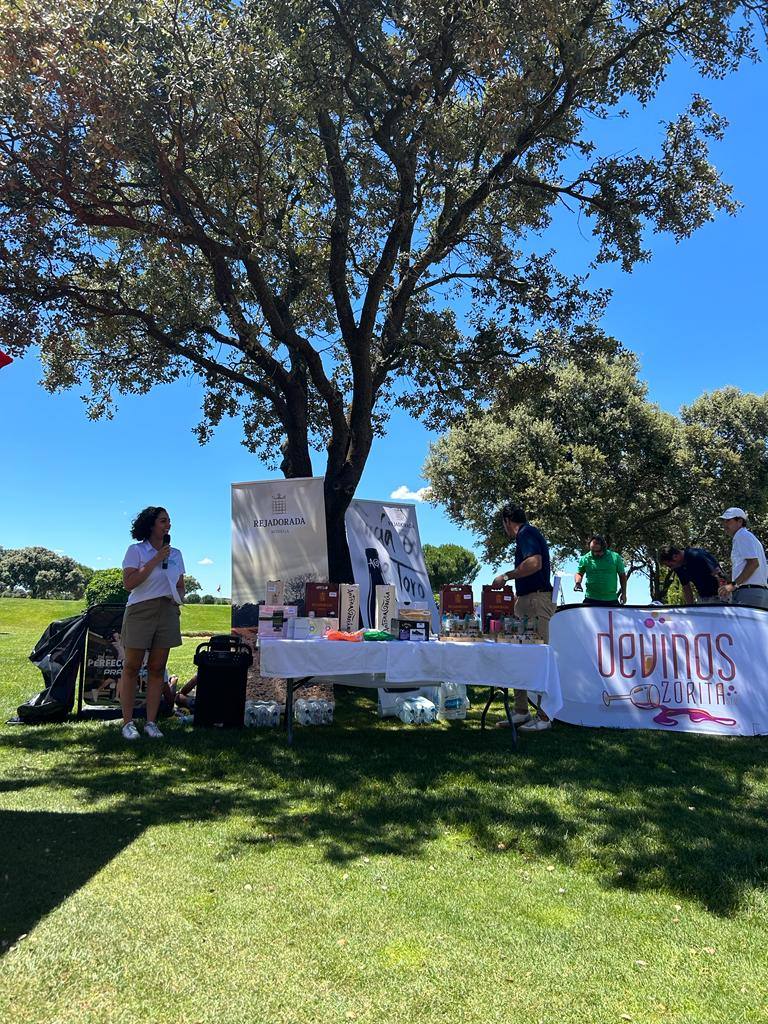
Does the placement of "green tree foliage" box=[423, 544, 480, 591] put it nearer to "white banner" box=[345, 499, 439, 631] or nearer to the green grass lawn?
"white banner" box=[345, 499, 439, 631]

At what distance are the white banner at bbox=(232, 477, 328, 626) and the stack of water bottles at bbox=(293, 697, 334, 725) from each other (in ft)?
4.54

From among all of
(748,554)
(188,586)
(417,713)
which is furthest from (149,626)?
(188,586)

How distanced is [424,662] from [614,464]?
1682 centimetres

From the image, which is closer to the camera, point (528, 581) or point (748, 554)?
point (528, 581)

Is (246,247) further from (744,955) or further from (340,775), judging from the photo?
(744,955)

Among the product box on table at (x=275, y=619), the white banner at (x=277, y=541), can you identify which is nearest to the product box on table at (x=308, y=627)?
the product box on table at (x=275, y=619)

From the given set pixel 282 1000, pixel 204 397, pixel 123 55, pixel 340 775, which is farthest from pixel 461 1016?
pixel 204 397

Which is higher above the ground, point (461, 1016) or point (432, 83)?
point (432, 83)

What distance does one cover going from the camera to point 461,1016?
7.09ft

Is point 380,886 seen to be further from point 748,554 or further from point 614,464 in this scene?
point 614,464

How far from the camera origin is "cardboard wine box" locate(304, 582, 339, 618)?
6.46 meters

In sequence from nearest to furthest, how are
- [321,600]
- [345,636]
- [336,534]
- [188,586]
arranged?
[345,636] → [321,600] → [336,534] → [188,586]

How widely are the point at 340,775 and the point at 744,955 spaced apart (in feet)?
9.33

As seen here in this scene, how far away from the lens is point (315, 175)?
996cm
